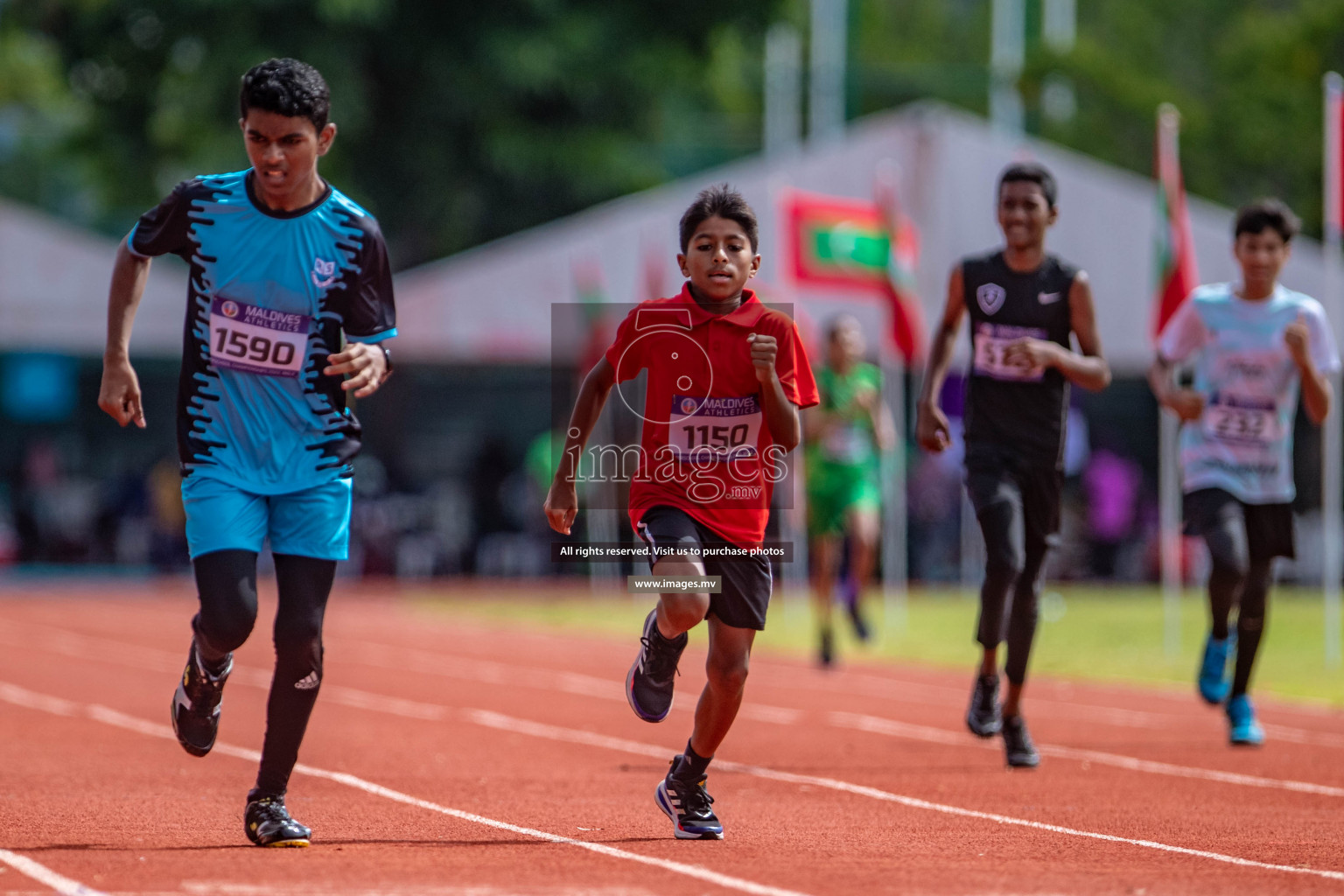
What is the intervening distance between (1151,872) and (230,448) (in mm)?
2977

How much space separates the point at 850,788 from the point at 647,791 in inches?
31.7

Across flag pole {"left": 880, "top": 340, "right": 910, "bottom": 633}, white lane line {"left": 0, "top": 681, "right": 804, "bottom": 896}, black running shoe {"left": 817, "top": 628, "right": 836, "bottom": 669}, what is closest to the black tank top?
white lane line {"left": 0, "top": 681, "right": 804, "bottom": 896}

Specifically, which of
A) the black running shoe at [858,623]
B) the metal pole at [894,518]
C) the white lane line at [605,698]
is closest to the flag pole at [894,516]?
the metal pole at [894,518]

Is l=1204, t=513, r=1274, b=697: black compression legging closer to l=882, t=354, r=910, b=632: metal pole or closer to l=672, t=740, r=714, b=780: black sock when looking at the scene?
l=672, t=740, r=714, b=780: black sock

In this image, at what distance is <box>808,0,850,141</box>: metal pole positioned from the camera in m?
45.1

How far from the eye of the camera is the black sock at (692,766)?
6.57 metres

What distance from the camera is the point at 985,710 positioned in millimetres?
8836

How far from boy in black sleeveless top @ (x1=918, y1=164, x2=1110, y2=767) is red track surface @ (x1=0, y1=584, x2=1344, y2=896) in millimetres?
543

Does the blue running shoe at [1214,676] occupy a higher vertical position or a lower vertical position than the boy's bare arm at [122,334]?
lower

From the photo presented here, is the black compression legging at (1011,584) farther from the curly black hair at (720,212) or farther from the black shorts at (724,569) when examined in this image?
the curly black hair at (720,212)

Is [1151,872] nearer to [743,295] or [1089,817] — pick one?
[1089,817]

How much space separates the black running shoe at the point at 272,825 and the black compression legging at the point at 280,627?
4 cm

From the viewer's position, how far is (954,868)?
586 centimetres

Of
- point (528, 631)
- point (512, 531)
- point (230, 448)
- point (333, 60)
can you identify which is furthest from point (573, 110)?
point (230, 448)
